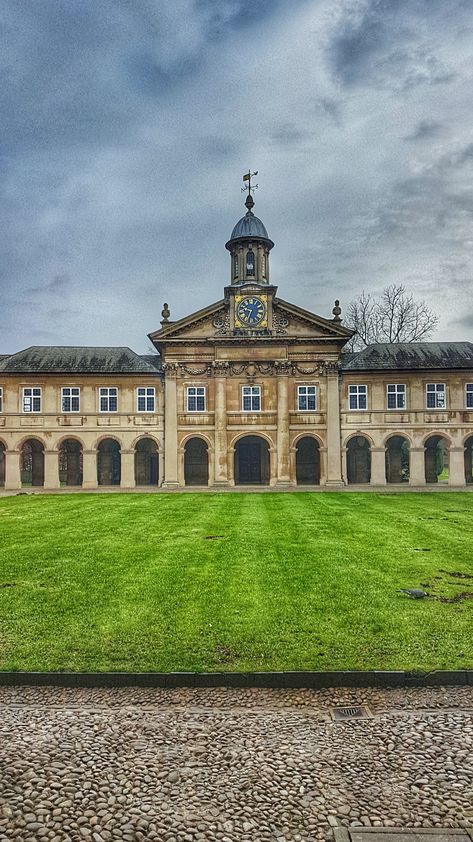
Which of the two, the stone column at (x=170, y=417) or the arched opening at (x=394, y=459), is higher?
the stone column at (x=170, y=417)

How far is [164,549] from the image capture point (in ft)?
54.2

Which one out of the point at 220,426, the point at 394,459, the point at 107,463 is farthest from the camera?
the point at 107,463

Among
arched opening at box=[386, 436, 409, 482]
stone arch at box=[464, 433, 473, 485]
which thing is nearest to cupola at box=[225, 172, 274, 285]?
arched opening at box=[386, 436, 409, 482]

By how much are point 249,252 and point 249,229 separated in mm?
2048

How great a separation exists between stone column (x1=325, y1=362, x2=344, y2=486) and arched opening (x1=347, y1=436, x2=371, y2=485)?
4650mm

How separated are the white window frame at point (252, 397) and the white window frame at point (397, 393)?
32.0 feet

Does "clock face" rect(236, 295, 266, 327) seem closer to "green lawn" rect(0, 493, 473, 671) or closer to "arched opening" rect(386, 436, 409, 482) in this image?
"arched opening" rect(386, 436, 409, 482)

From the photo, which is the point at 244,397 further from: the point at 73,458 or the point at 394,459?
the point at 73,458

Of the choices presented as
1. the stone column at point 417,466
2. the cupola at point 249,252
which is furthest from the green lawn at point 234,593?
the cupola at point 249,252

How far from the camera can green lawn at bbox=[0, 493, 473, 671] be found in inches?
350

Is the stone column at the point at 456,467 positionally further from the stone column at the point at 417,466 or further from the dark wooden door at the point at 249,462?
the dark wooden door at the point at 249,462

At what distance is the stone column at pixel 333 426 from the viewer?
39031 mm

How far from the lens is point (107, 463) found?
44.9 metres

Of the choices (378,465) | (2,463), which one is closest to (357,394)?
(378,465)
